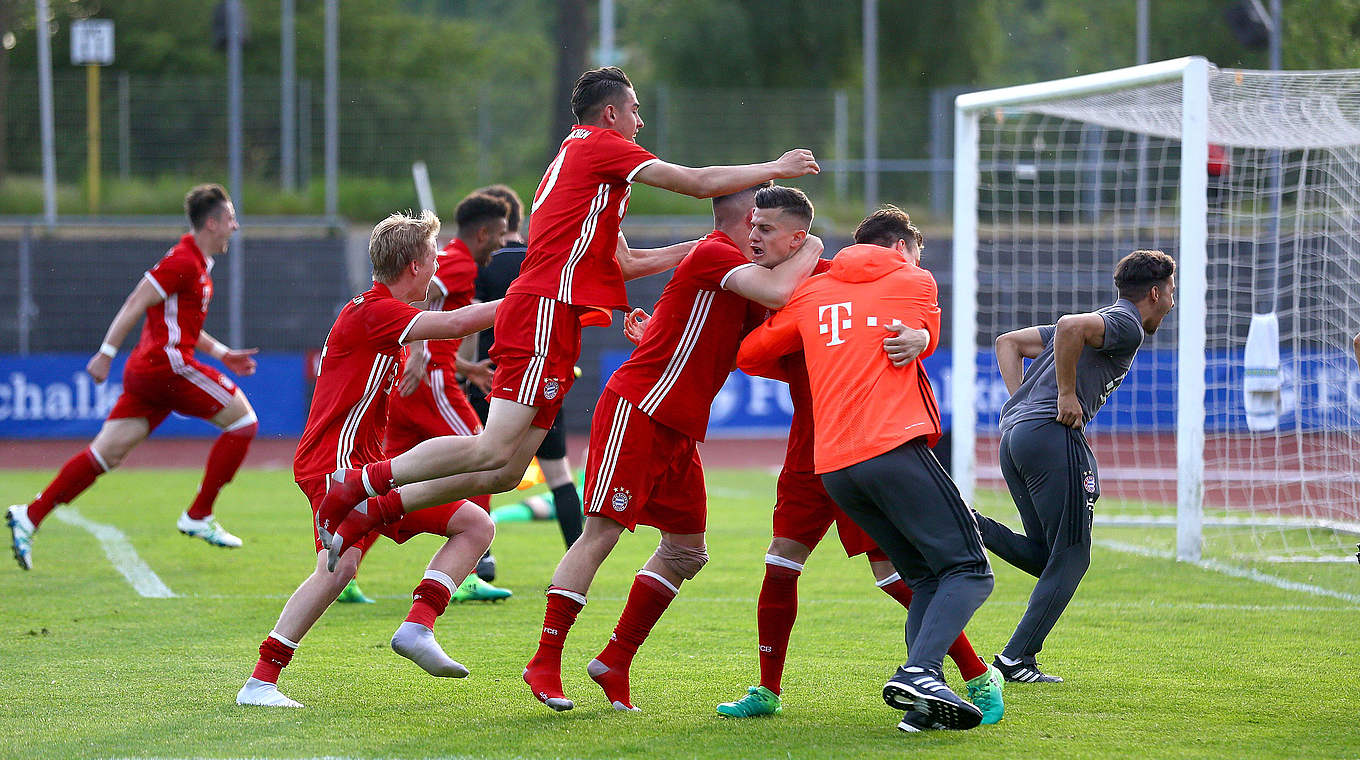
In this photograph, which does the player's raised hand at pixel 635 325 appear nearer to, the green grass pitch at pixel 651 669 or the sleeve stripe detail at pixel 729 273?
the sleeve stripe detail at pixel 729 273

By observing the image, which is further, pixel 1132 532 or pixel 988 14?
pixel 988 14

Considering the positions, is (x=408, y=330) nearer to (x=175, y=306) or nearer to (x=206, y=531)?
(x=175, y=306)

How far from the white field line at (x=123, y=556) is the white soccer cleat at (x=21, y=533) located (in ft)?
1.69

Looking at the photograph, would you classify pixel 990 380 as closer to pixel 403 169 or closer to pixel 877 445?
pixel 403 169

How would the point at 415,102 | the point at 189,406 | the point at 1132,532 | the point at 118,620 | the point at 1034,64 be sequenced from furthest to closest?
the point at 1034,64 < the point at 415,102 < the point at 1132,532 < the point at 189,406 < the point at 118,620

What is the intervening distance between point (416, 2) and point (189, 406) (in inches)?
1582

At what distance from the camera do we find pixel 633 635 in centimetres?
501

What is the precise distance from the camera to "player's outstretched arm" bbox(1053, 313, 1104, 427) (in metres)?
5.57

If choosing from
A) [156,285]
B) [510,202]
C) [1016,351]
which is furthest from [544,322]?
[156,285]

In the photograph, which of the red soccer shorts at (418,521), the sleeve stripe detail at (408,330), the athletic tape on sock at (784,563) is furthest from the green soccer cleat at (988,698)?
the sleeve stripe detail at (408,330)

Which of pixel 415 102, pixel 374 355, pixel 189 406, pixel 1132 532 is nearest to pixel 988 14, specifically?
pixel 415 102

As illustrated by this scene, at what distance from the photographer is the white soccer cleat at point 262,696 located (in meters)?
4.93

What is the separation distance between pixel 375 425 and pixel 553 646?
1.15 meters

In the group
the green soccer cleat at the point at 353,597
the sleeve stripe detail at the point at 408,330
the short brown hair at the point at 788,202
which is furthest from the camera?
the green soccer cleat at the point at 353,597
